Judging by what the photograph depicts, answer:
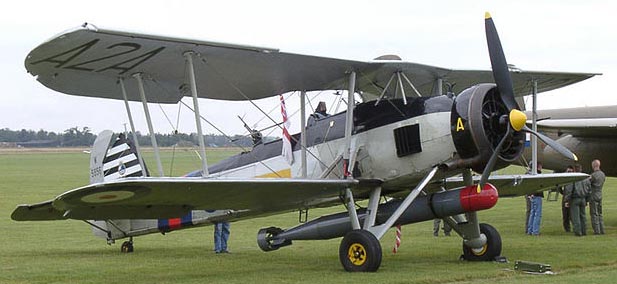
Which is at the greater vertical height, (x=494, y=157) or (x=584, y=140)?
(x=584, y=140)

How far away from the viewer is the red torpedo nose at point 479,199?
10543mm

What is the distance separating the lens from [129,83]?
12.1 meters

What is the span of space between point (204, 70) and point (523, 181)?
4864mm

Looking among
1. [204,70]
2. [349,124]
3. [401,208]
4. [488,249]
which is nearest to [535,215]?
[488,249]

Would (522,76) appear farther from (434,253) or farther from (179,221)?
(179,221)

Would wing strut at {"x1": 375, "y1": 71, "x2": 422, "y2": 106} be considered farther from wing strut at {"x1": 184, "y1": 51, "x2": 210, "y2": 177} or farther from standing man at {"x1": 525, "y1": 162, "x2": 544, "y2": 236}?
standing man at {"x1": 525, "y1": 162, "x2": 544, "y2": 236}

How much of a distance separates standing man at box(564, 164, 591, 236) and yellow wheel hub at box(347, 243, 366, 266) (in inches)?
256

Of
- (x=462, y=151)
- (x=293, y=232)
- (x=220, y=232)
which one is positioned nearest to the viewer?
(x=462, y=151)

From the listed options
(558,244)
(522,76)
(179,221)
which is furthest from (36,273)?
(558,244)

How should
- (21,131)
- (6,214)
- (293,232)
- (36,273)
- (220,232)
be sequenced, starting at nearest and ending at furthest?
1. (36,273)
2. (293,232)
3. (220,232)
4. (6,214)
5. (21,131)

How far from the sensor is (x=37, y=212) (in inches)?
463

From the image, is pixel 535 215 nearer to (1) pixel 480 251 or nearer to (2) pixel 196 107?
(1) pixel 480 251

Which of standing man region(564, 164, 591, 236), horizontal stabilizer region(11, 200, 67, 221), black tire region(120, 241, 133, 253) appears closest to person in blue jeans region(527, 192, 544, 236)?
standing man region(564, 164, 591, 236)

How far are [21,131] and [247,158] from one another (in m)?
148
